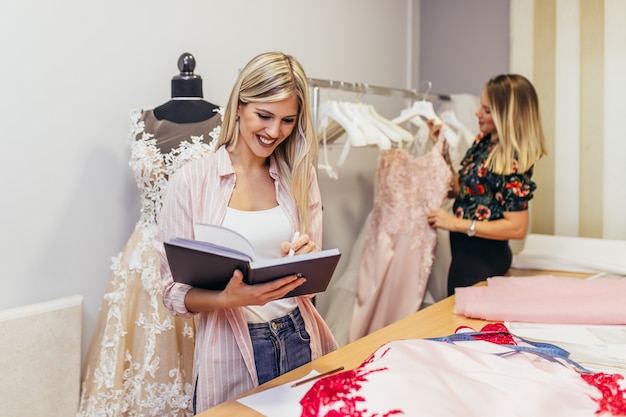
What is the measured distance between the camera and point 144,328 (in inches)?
74.5

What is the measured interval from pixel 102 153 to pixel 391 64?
209 centimetres

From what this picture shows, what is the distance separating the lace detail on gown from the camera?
6.10 feet

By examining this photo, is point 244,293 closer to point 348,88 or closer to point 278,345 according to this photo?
point 278,345

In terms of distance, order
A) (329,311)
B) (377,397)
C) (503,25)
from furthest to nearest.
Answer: (503,25)
(329,311)
(377,397)

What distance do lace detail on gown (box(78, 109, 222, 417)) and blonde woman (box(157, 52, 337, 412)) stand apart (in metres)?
0.45

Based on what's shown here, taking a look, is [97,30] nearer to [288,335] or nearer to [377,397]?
[288,335]

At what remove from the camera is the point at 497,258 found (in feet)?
8.41

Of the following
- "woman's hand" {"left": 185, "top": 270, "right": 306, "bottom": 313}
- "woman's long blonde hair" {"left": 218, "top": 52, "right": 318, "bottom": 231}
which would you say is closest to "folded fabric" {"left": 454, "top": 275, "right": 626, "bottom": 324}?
"woman's long blonde hair" {"left": 218, "top": 52, "right": 318, "bottom": 231}

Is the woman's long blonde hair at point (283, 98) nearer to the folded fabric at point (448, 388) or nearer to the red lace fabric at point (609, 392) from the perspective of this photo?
the folded fabric at point (448, 388)

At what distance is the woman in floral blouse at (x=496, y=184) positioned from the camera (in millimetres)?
2389

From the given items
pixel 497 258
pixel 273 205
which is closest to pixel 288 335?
pixel 273 205

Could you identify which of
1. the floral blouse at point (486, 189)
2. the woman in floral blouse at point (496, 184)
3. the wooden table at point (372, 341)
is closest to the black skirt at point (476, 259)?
the woman in floral blouse at point (496, 184)

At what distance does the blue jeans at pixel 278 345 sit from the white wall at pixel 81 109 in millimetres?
878

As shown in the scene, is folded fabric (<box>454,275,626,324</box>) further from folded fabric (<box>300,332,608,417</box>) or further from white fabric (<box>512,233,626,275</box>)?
folded fabric (<box>300,332,608,417</box>)
